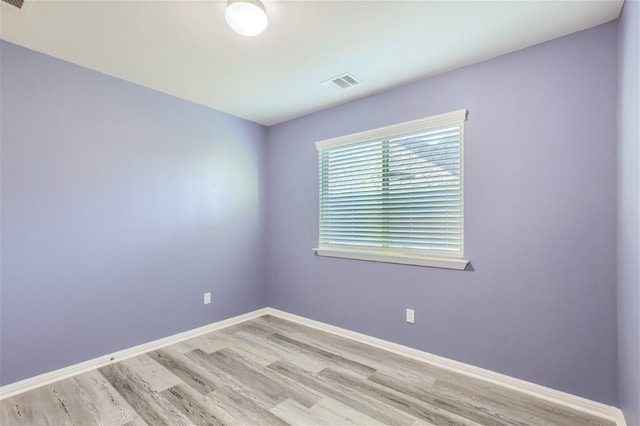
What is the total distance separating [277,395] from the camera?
2074 mm

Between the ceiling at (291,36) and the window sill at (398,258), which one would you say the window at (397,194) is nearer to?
the window sill at (398,258)

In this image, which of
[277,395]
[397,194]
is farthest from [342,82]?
[277,395]

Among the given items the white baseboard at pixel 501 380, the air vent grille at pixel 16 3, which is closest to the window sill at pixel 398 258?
the white baseboard at pixel 501 380

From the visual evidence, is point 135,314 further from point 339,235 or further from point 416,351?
point 416,351

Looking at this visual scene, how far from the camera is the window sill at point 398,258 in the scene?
238cm

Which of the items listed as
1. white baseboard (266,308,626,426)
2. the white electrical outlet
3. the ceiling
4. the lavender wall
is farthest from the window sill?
the ceiling

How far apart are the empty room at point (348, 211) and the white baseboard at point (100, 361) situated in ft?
0.04

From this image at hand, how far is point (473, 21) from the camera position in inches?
72.7

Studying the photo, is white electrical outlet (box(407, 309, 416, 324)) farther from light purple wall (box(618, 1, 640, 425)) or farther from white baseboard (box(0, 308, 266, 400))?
white baseboard (box(0, 308, 266, 400))

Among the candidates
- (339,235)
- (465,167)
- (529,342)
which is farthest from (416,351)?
(465,167)

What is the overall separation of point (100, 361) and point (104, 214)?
1.21 m

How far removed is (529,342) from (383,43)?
90.8 inches

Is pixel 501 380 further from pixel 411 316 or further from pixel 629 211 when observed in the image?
pixel 629 211

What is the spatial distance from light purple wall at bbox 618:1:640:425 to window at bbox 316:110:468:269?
0.89m
